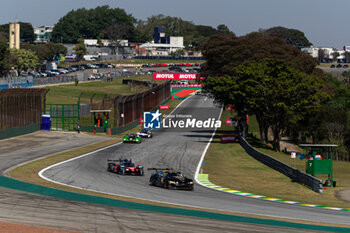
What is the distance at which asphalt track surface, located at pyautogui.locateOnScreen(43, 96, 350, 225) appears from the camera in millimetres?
24625

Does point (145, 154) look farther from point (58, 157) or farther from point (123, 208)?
point (123, 208)

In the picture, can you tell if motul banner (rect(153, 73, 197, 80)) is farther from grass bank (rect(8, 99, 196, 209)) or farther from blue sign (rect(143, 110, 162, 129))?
grass bank (rect(8, 99, 196, 209))

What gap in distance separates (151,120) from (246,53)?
19.1 metres

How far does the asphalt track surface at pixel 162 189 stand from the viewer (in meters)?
24.6

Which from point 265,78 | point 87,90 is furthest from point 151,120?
point 87,90

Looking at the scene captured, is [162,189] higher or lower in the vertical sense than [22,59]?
lower

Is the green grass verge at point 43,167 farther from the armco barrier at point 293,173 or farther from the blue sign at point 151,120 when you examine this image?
the blue sign at point 151,120

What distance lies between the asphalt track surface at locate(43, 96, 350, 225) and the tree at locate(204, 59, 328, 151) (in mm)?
7581

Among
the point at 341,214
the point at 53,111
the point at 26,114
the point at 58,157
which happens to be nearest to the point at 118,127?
the point at 53,111

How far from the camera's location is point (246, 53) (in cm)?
7300

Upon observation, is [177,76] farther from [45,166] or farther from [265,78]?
[45,166]

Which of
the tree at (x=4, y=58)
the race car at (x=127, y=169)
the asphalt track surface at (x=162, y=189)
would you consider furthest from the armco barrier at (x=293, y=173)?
the tree at (x=4, y=58)

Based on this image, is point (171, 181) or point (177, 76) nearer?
point (171, 181)

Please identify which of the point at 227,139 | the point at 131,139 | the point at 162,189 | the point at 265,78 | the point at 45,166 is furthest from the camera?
the point at 227,139
